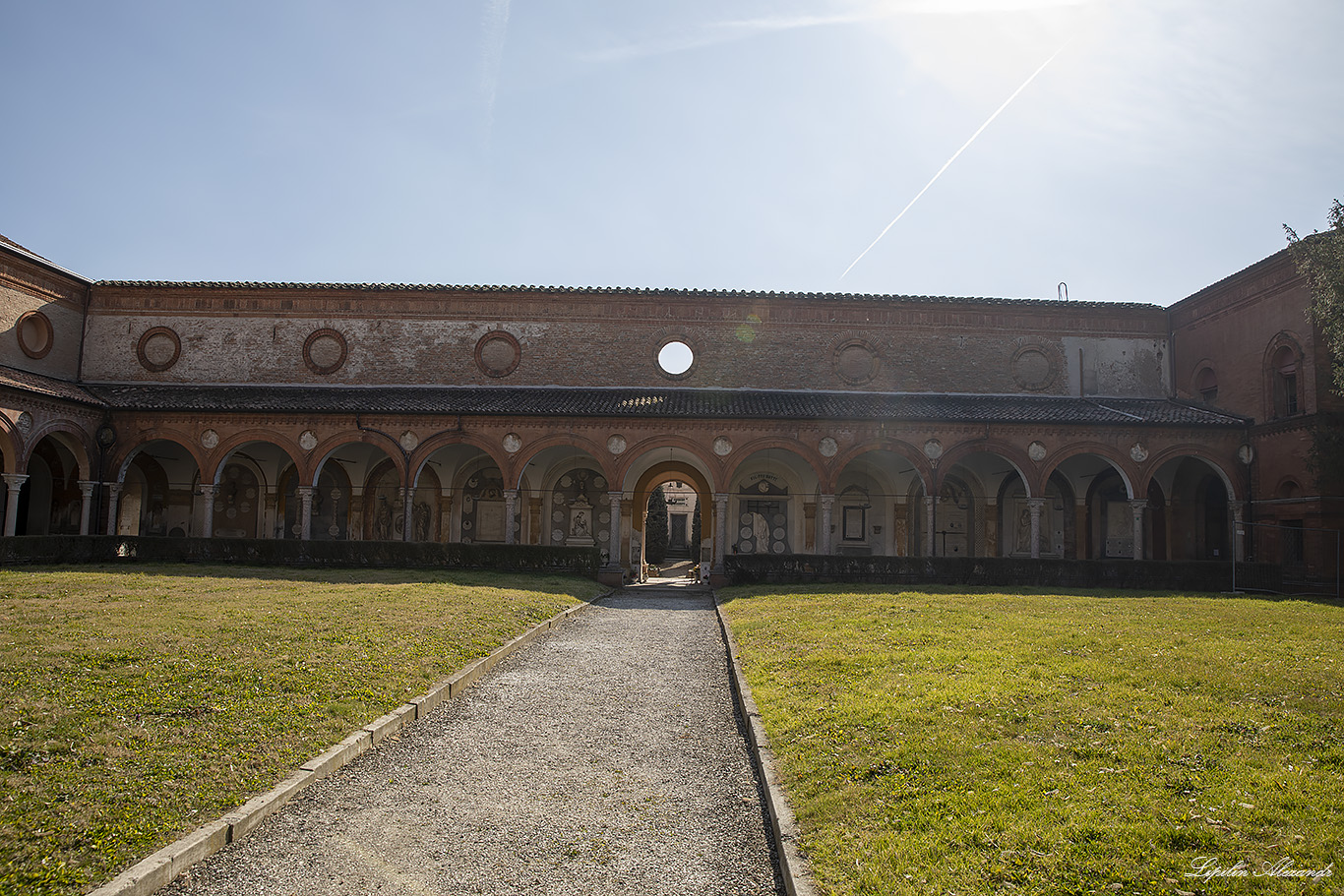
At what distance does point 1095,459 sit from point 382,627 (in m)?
21.7

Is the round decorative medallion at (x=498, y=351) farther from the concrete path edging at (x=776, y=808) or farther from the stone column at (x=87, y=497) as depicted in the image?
the concrete path edging at (x=776, y=808)

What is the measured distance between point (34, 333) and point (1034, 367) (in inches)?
1155

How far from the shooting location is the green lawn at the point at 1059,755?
394cm

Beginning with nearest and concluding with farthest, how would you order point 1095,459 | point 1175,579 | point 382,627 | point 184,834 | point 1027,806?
point 184,834, point 1027,806, point 382,627, point 1175,579, point 1095,459

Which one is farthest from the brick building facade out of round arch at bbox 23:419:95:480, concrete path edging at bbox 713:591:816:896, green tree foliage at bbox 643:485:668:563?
concrete path edging at bbox 713:591:816:896

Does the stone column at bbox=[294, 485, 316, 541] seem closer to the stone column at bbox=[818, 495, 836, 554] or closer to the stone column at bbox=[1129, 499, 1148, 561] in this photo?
the stone column at bbox=[818, 495, 836, 554]

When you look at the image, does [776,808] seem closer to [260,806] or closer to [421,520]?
[260,806]

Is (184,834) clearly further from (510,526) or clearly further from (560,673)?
(510,526)

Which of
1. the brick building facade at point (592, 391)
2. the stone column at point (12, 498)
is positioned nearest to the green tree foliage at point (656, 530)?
the brick building facade at point (592, 391)

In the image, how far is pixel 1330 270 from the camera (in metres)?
17.0

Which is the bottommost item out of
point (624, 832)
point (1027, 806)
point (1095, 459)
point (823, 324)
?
point (624, 832)

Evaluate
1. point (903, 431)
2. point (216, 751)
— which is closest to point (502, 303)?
point (903, 431)

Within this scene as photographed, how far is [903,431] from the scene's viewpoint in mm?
22375

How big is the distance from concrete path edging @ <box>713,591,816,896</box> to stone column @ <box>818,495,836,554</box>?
1364 centimetres
